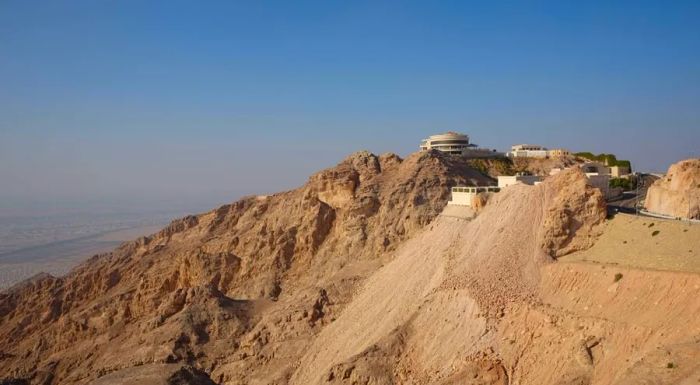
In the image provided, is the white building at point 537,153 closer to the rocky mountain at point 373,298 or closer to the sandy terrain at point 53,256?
the rocky mountain at point 373,298

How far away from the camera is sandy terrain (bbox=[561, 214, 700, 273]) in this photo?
92.5ft

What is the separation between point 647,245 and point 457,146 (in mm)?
48905

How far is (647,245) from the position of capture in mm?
30672

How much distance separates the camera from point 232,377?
41312mm

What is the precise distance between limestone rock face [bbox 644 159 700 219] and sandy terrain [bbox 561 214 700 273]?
380 cm

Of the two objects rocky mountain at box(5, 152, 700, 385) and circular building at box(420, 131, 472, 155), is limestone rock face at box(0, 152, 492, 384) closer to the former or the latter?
rocky mountain at box(5, 152, 700, 385)

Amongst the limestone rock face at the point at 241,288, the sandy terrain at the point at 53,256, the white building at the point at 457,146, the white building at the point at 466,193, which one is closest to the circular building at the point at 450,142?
the white building at the point at 457,146

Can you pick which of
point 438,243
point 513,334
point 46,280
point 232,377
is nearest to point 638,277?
point 513,334

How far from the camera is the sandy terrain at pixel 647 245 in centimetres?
2820

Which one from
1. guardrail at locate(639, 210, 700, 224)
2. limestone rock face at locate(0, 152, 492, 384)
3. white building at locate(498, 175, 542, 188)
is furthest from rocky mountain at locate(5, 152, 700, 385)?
white building at locate(498, 175, 542, 188)

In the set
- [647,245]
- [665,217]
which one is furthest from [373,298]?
[665,217]

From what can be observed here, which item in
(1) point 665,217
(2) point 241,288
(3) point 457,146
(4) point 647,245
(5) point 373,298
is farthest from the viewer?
(3) point 457,146

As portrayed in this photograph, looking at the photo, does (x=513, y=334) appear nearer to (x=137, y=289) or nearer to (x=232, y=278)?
(x=232, y=278)

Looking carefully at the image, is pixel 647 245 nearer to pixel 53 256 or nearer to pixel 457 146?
pixel 457 146
